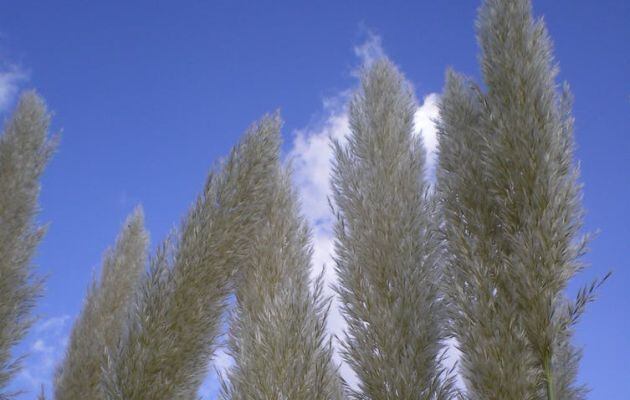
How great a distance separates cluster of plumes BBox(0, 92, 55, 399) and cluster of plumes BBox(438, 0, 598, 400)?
342 cm

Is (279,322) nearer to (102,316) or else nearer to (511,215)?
(511,215)

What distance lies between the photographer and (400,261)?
328 cm

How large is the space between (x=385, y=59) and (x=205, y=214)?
1708 millimetres

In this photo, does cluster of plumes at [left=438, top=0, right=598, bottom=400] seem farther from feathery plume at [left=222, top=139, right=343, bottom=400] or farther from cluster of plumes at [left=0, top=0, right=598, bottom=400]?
feathery plume at [left=222, top=139, right=343, bottom=400]

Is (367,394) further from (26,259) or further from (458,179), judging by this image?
(26,259)

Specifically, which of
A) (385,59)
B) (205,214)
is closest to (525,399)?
(205,214)

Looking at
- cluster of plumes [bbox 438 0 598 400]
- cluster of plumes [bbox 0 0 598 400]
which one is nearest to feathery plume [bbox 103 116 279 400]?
cluster of plumes [bbox 0 0 598 400]

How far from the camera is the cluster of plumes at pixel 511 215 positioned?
3.00 metres

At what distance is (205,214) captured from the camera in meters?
3.81

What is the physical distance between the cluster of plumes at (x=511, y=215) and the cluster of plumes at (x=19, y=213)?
3.42m

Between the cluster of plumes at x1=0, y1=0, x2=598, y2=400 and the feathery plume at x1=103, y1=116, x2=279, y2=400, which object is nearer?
the cluster of plumes at x1=0, y1=0, x2=598, y2=400

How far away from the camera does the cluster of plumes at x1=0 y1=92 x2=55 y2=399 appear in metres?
4.85

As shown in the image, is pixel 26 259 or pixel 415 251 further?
pixel 26 259

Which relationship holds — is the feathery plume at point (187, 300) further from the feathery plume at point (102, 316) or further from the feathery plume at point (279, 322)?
the feathery plume at point (102, 316)
